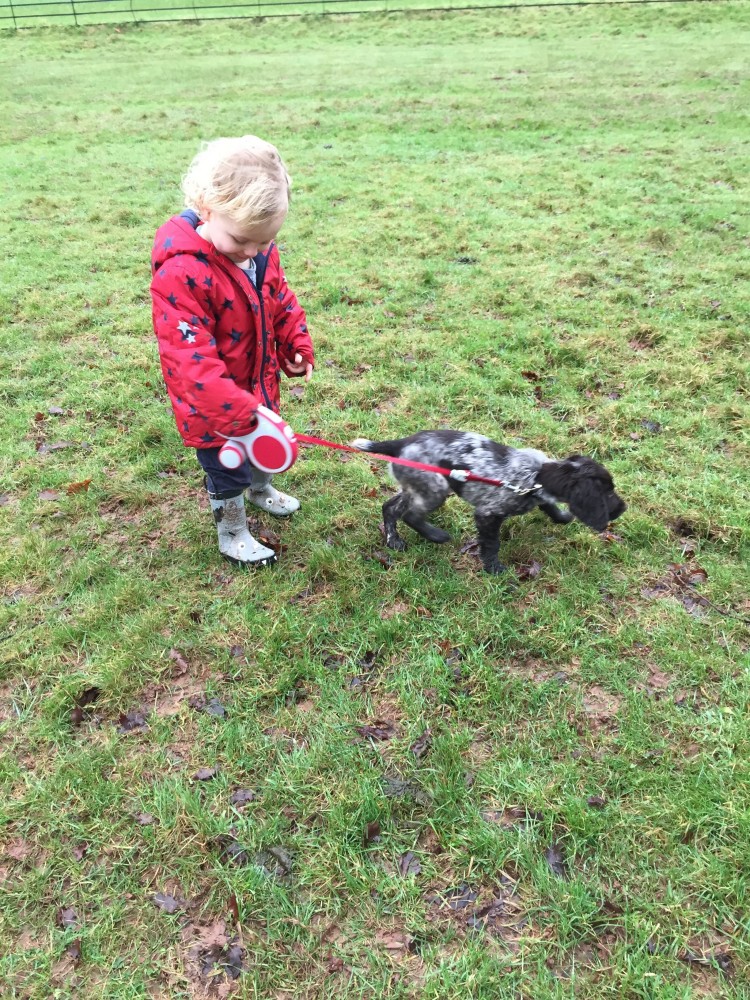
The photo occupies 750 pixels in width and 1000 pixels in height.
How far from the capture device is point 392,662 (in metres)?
3.49

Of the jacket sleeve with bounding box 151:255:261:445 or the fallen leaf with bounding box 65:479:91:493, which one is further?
the fallen leaf with bounding box 65:479:91:493

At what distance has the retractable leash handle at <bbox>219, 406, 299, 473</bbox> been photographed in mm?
3266

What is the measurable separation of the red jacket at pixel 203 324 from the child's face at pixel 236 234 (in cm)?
9

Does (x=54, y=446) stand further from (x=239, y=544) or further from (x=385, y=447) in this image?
(x=385, y=447)

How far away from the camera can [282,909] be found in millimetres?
2527

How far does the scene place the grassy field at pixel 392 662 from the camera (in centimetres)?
246

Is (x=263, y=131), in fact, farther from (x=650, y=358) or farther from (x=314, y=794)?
(x=314, y=794)

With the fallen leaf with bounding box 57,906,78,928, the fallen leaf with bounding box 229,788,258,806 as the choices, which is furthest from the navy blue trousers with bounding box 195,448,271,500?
the fallen leaf with bounding box 57,906,78,928

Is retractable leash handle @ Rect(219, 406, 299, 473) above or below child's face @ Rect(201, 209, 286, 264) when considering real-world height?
below

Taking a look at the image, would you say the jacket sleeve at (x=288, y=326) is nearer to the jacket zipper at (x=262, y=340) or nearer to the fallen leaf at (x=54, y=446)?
the jacket zipper at (x=262, y=340)

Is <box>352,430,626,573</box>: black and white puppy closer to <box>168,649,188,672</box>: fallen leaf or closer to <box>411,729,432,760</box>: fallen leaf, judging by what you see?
<box>411,729,432,760</box>: fallen leaf

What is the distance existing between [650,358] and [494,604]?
3.54m

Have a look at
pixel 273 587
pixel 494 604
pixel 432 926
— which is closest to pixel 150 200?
pixel 273 587

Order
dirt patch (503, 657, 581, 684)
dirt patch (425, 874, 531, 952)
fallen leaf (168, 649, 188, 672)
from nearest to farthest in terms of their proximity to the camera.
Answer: dirt patch (425, 874, 531, 952) < dirt patch (503, 657, 581, 684) < fallen leaf (168, 649, 188, 672)
